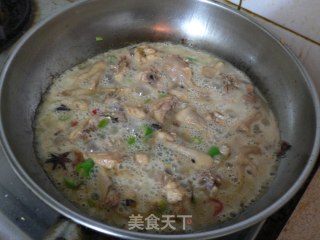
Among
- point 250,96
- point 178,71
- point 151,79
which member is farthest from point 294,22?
point 151,79

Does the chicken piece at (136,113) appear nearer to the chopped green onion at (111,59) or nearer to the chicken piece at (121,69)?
the chicken piece at (121,69)

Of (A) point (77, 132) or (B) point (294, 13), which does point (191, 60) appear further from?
(A) point (77, 132)

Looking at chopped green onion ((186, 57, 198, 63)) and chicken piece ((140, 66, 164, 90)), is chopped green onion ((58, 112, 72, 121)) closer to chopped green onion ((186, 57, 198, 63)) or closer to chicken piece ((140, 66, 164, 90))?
chicken piece ((140, 66, 164, 90))

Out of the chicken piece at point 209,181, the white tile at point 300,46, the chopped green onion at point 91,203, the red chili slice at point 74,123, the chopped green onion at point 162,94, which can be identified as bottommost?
the chopped green onion at point 91,203


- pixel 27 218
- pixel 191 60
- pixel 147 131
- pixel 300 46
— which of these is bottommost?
→ pixel 27 218

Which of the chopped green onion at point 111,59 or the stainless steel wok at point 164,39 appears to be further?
the chopped green onion at point 111,59

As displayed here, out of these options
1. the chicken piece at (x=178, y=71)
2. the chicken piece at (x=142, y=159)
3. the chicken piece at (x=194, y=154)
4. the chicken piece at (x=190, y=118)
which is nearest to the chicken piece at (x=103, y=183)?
the chicken piece at (x=142, y=159)
